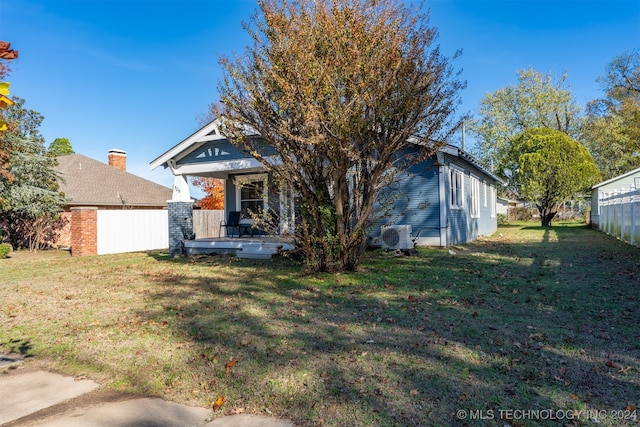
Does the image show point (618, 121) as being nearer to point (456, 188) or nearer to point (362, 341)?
point (456, 188)

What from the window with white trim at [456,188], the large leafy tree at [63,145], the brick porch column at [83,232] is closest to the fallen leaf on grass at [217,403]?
the window with white trim at [456,188]

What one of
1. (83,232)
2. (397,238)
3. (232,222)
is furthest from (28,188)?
(397,238)

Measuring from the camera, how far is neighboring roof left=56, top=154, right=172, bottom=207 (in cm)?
1955

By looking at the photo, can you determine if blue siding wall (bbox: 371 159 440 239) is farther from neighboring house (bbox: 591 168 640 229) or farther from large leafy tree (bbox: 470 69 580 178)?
large leafy tree (bbox: 470 69 580 178)

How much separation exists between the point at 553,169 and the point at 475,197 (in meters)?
10.4

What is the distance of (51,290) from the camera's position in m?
7.66

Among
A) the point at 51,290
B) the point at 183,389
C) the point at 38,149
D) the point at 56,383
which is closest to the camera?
the point at 183,389

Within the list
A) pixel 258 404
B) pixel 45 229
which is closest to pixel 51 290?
pixel 258 404

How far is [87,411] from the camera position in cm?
305

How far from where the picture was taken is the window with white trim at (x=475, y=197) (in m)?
17.7

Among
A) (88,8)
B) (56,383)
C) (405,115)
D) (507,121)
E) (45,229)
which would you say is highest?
(507,121)

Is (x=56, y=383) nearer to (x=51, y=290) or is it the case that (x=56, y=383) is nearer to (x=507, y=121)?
(x=51, y=290)

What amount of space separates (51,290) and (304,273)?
476cm

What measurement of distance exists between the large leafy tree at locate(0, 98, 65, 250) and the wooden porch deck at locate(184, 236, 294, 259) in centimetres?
680
